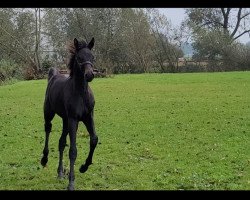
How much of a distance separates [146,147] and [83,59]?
417 centimetres

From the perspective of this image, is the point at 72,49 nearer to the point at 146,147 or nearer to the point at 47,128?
the point at 47,128

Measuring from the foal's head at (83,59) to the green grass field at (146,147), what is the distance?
66.5 inches

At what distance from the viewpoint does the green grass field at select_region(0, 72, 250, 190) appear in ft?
20.1

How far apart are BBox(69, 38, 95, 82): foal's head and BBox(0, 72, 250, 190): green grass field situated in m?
1.69

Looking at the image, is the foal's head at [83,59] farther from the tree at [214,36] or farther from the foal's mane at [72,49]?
the tree at [214,36]

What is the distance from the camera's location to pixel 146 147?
8.79 metres

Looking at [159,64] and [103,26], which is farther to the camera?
[159,64]

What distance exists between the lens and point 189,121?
1237 centimetres

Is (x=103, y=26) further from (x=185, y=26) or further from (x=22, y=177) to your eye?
(x=22, y=177)

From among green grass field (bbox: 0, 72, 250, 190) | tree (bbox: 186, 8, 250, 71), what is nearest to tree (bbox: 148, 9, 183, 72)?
tree (bbox: 186, 8, 250, 71)
